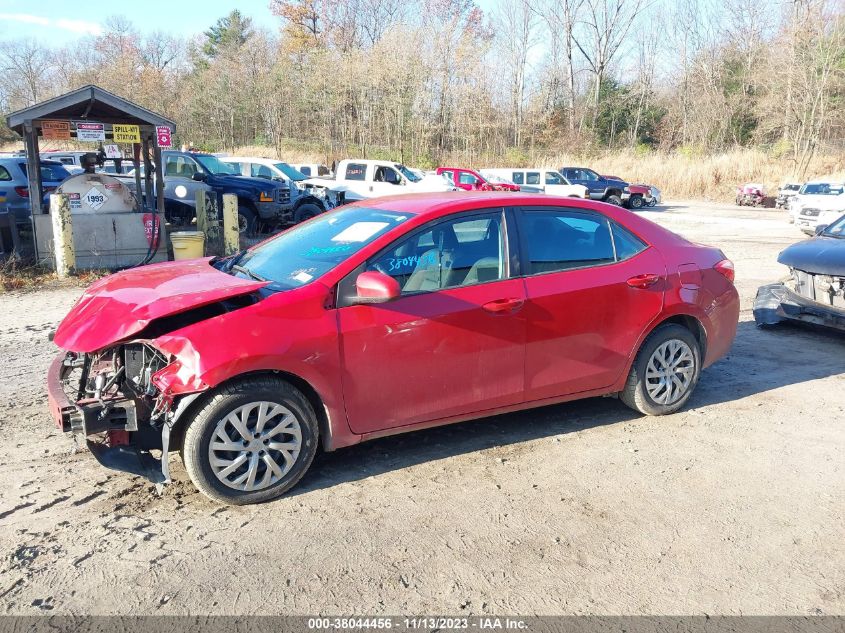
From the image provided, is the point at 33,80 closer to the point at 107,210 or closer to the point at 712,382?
the point at 107,210

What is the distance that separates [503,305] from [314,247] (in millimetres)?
1304

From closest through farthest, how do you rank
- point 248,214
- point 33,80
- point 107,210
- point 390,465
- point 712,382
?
point 390,465 < point 712,382 < point 107,210 < point 248,214 < point 33,80

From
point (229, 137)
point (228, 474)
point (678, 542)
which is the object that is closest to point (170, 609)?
point (228, 474)

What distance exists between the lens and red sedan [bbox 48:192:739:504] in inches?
147

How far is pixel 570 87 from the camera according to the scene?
180 ft

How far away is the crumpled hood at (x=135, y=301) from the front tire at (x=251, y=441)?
0.56 m

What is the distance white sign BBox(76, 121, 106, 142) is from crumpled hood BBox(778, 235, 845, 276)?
10140 millimetres

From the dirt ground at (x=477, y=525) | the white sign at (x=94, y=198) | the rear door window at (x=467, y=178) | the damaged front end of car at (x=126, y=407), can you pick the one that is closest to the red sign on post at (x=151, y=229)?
the white sign at (x=94, y=198)

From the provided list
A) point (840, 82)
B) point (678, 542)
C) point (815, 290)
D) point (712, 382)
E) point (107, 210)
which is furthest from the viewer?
point (840, 82)

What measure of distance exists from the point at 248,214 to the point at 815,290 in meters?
12.3

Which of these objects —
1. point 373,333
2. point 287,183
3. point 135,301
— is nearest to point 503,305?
point 373,333

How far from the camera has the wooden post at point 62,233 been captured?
419 inches

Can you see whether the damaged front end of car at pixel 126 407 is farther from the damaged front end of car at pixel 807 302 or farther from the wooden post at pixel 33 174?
the wooden post at pixel 33 174

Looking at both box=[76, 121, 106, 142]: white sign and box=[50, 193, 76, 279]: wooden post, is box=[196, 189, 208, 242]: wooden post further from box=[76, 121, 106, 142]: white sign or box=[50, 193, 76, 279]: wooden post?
box=[50, 193, 76, 279]: wooden post
